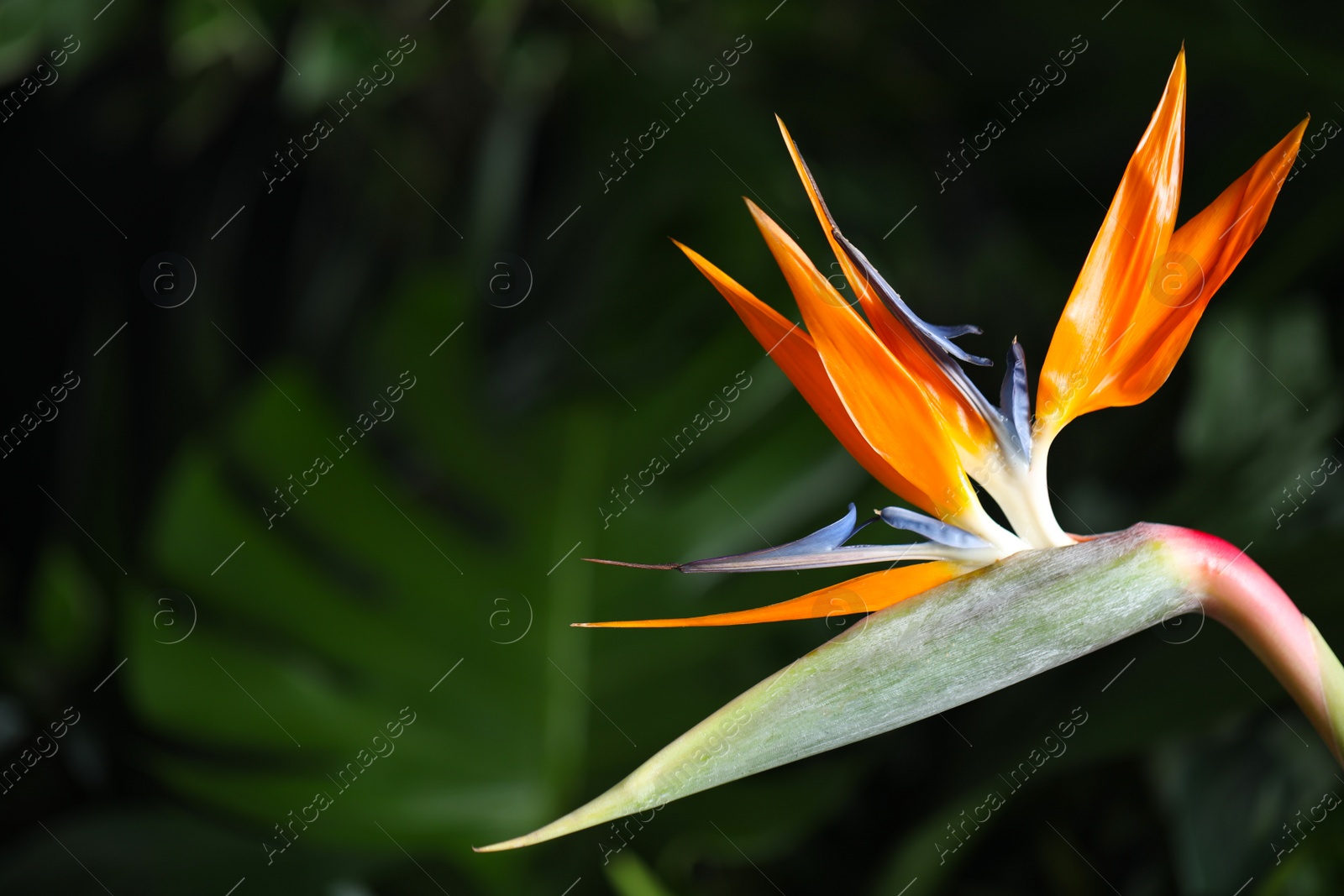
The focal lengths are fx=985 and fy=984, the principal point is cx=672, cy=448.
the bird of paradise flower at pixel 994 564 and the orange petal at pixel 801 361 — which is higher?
the orange petal at pixel 801 361

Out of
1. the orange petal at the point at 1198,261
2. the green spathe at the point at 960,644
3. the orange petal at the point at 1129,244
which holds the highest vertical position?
the orange petal at the point at 1129,244

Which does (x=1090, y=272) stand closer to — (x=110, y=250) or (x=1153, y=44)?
(x=1153, y=44)

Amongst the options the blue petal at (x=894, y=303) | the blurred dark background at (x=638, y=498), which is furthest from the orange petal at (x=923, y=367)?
the blurred dark background at (x=638, y=498)

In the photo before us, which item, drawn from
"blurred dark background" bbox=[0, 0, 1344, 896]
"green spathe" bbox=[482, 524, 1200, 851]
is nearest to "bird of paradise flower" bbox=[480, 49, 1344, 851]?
"green spathe" bbox=[482, 524, 1200, 851]

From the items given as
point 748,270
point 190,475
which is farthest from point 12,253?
point 748,270

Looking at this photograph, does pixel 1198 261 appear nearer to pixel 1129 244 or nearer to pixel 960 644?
pixel 1129 244

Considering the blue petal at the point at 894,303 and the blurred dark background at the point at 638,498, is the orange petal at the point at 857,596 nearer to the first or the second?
the blue petal at the point at 894,303
